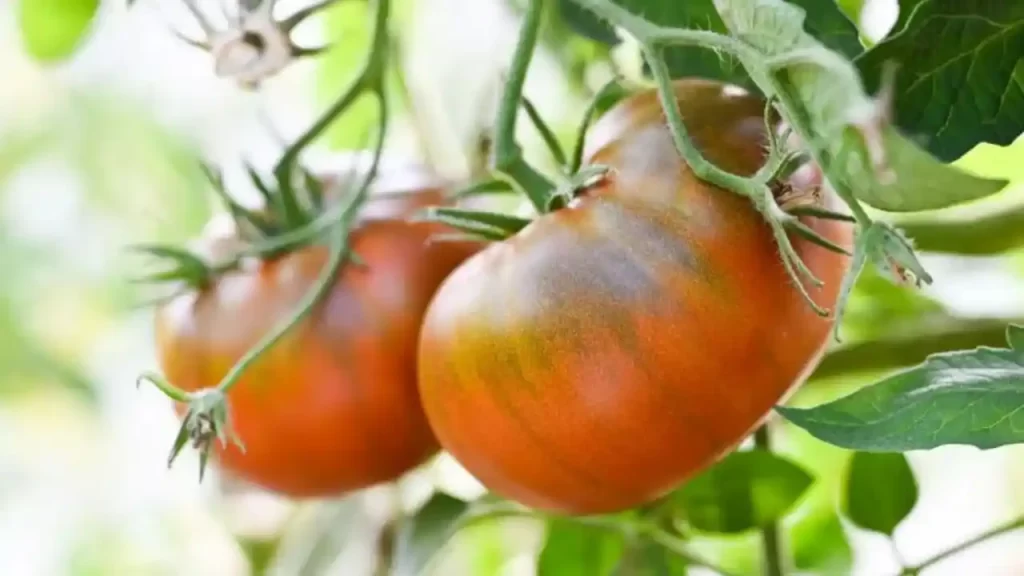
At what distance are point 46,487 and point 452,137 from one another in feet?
1.83

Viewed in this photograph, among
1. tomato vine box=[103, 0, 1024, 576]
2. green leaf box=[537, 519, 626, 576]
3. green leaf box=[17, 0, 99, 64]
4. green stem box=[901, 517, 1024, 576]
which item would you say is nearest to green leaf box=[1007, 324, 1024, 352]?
tomato vine box=[103, 0, 1024, 576]

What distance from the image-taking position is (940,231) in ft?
1.57

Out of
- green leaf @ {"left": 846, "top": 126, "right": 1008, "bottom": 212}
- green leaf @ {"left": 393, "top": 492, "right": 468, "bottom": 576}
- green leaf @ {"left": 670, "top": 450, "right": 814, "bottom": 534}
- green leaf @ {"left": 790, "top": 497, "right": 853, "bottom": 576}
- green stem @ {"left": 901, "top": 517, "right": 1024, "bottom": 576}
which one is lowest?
green leaf @ {"left": 790, "top": 497, "right": 853, "bottom": 576}

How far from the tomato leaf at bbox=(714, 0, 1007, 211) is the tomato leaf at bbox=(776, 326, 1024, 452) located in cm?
7

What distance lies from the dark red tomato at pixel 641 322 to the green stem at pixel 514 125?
0.09 ft

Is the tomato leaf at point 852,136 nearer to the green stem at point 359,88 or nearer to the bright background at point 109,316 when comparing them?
the green stem at point 359,88

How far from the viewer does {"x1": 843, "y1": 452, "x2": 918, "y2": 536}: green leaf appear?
0.40m

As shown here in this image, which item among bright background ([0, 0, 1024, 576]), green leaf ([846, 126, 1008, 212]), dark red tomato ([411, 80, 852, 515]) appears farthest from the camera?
bright background ([0, 0, 1024, 576])

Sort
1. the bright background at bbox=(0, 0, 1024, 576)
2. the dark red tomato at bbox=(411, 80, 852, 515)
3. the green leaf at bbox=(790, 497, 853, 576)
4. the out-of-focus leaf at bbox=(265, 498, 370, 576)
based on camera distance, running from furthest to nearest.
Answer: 1. the bright background at bbox=(0, 0, 1024, 576)
2. the out-of-focus leaf at bbox=(265, 498, 370, 576)
3. the green leaf at bbox=(790, 497, 853, 576)
4. the dark red tomato at bbox=(411, 80, 852, 515)

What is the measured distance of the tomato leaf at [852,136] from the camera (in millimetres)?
168

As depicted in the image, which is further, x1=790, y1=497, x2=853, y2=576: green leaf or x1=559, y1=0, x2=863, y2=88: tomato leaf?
x1=790, y1=497, x2=853, y2=576: green leaf

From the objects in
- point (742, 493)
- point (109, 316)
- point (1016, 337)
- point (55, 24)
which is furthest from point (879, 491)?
point (109, 316)

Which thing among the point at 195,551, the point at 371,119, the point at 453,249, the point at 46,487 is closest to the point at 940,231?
the point at 453,249

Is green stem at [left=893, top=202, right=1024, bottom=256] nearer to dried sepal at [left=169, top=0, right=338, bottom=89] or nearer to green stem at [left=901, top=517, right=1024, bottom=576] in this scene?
green stem at [left=901, top=517, right=1024, bottom=576]
